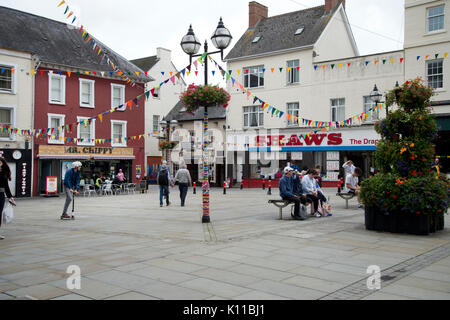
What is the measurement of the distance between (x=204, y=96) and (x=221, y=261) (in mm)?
6523

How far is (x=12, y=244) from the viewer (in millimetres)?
8469

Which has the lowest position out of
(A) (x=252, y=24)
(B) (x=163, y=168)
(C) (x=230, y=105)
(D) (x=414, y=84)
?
(B) (x=163, y=168)

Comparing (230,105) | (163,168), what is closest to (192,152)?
(230,105)

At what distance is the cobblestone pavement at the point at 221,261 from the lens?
512cm

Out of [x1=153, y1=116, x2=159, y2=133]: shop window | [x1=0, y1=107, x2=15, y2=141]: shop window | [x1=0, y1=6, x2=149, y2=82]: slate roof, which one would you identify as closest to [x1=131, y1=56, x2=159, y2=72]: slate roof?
[x1=153, y1=116, x2=159, y2=133]: shop window

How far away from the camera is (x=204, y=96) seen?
12.2 metres

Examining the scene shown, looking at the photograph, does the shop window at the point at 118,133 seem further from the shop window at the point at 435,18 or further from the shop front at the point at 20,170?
the shop window at the point at 435,18

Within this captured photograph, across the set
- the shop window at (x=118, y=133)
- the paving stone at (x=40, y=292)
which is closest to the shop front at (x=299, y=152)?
the shop window at (x=118, y=133)

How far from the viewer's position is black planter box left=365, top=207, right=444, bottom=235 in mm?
9422

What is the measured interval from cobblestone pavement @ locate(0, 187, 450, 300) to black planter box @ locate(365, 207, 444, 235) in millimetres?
284

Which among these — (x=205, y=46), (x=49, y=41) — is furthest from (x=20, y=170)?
(x=205, y=46)

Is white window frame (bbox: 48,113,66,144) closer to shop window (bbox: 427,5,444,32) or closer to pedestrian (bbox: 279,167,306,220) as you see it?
pedestrian (bbox: 279,167,306,220)
